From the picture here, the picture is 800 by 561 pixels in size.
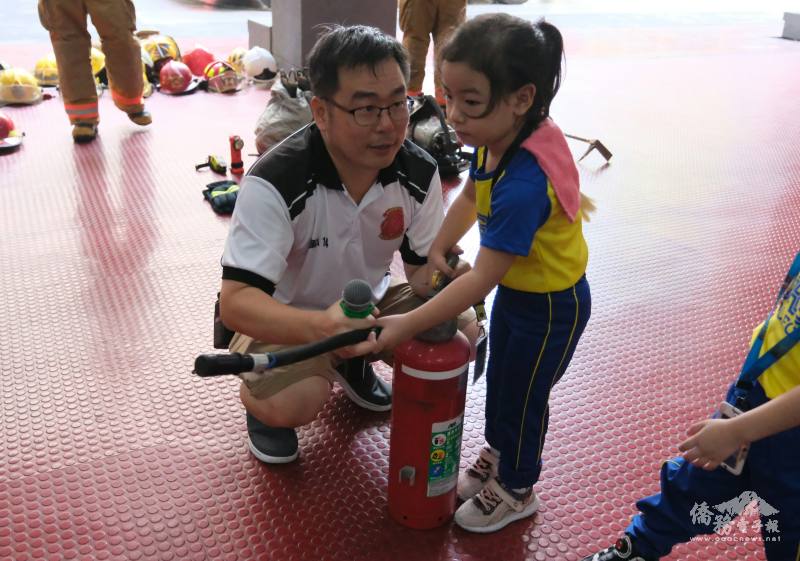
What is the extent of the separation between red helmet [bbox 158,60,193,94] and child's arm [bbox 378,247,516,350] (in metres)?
4.21

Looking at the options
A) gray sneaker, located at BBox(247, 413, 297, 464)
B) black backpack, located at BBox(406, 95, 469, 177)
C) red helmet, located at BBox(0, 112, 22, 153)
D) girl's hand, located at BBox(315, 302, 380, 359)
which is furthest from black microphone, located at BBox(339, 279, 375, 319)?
red helmet, located at BBox(0, 112, 22, 153)

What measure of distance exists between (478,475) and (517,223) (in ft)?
2.38

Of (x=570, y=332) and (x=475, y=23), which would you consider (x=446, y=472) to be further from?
(x=475, y=23)

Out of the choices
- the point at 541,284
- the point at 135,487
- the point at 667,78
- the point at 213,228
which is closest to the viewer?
the point at 541,284

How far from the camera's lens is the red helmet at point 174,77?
4.98 m

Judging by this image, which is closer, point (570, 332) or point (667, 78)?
point (570, 332)

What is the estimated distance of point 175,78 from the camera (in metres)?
4.98

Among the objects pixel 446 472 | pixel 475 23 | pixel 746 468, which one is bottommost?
pixel 446 472

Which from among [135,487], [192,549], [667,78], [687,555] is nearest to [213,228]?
[135,487]

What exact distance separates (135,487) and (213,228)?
1551 mm

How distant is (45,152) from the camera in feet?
12.5

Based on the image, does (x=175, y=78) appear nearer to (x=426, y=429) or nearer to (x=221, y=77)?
(x=221, y=77)

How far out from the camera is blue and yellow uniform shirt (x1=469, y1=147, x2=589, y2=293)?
4.15 feet

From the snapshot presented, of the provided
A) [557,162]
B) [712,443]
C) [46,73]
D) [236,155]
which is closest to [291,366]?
[557,162]
